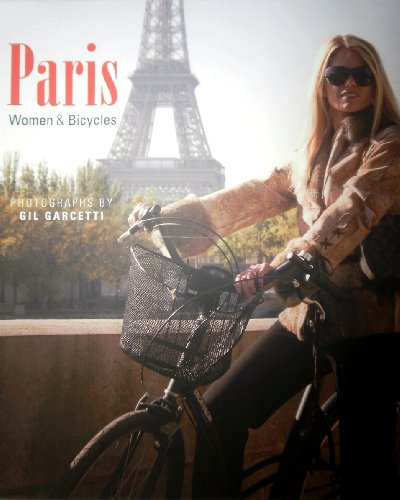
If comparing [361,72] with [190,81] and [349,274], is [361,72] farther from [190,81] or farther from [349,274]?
[190,81]

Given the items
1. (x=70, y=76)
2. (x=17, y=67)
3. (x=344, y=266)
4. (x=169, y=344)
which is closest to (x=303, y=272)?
(x=344, y=266)

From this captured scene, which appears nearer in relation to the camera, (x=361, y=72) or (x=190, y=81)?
(x=361, y=72)

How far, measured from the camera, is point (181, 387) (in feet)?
4.82

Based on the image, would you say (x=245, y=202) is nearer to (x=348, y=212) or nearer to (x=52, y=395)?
(x=348, y=212)

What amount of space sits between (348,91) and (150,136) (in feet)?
5.72

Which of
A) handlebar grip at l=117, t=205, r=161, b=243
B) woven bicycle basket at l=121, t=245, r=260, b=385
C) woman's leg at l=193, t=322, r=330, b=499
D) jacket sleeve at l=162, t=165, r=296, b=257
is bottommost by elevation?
woman's leg at l=193, t=322, r=330, b=499

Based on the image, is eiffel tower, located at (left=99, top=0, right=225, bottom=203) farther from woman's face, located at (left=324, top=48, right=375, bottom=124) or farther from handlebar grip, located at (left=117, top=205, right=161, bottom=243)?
handlebar grip, located at (left=117, top=205, right=161, bottom=243)

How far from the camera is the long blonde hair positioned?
171cm

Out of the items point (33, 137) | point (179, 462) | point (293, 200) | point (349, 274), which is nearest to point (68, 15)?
point (33, 137)

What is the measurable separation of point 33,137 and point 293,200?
1.33 metres

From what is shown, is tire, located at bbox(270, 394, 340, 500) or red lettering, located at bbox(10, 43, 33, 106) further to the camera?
red lettering, located at bbox(10, 43, 33, 106)

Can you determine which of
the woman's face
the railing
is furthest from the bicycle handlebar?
the railing

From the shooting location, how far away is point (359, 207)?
58.9 inches

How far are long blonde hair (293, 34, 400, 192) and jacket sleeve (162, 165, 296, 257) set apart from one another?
0.10m
